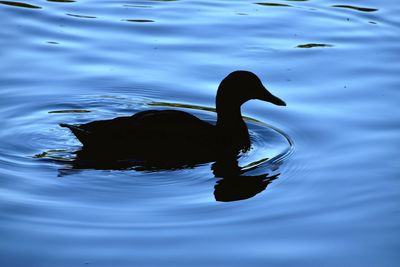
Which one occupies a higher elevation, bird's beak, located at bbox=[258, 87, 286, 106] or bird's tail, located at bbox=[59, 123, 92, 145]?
bird's beak, located at bbox=[258, 87, 286, 106]

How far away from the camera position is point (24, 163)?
29.4ft

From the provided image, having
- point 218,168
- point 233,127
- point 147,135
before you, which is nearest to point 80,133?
point 147,135

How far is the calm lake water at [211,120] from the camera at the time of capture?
7250 millimetres

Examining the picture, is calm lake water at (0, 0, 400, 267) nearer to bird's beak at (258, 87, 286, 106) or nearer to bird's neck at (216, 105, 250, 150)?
bird's neck at (216, 105, 250, 150)

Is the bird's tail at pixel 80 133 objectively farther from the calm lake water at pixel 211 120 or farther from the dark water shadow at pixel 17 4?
the dark water shadow at pixel 17 4

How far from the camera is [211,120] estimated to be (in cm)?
1055

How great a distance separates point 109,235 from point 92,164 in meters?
1.84

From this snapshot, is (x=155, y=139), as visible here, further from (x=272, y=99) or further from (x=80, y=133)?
(x=272, y=99)

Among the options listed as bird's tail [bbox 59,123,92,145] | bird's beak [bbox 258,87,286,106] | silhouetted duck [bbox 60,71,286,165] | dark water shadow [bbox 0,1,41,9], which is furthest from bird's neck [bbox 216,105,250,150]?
dark water shadow [bbox 0,1,41,9]

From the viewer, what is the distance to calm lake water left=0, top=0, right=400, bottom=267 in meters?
7.25

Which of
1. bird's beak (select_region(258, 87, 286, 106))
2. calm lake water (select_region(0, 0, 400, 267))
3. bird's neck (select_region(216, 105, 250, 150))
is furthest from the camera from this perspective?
bird's beak (select_region(258, 87, 286, 106))

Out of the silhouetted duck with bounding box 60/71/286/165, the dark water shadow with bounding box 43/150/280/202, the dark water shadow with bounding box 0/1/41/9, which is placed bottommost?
the dark water shadow with bounding box 43/150/280/202

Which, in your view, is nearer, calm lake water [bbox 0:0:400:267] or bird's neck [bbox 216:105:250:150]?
calm lake water [bbox 0:0:400:267]

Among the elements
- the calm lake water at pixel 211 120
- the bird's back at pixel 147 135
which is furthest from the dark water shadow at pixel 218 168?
the bird's back at pixel 147 135
